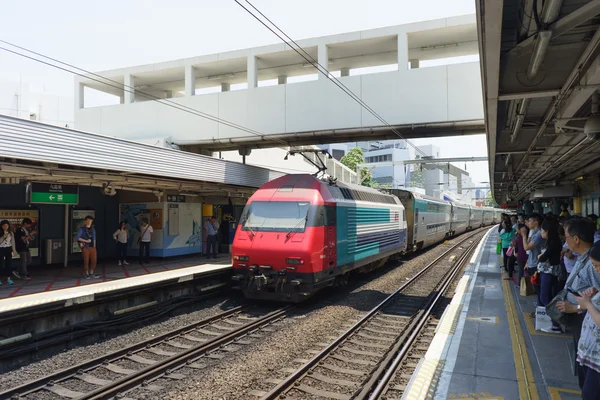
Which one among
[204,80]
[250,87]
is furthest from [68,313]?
[204,80]

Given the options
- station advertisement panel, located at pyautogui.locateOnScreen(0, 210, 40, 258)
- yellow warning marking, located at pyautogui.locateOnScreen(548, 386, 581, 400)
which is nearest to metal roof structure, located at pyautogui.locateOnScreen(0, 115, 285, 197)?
station advertisement panel, located at pyautogui.locateOnScreen(0, 210, 40, 258)

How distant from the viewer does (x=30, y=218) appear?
1215cm

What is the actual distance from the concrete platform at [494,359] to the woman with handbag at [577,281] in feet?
3.65

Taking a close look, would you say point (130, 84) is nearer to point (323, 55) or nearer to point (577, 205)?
point (323, 55)

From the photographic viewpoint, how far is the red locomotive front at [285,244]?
31.2 feet

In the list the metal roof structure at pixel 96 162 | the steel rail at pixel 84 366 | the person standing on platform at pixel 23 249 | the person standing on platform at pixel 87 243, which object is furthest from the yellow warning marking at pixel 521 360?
the person standing on platform at pixel 23 249

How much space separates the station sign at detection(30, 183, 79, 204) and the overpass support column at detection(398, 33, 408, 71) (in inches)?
520

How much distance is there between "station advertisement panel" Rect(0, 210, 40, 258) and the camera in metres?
11.5

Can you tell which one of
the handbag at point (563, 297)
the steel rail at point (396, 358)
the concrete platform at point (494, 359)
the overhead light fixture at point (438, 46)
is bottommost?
the steel rail at point (396, 358)

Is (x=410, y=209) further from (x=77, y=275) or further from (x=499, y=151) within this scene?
(x=77, y=275)

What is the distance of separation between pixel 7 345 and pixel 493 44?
321 inches

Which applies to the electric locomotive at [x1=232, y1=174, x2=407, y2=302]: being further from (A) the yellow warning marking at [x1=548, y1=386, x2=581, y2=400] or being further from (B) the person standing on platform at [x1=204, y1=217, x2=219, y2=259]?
(A) the yellow warning marking at [x1=548, y1=386, x2=581, y2=400]

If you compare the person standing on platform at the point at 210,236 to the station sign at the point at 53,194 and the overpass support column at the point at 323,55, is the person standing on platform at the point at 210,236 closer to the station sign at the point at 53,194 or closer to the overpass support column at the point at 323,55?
the station sign at the point at 53,194

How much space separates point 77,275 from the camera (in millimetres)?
11516
